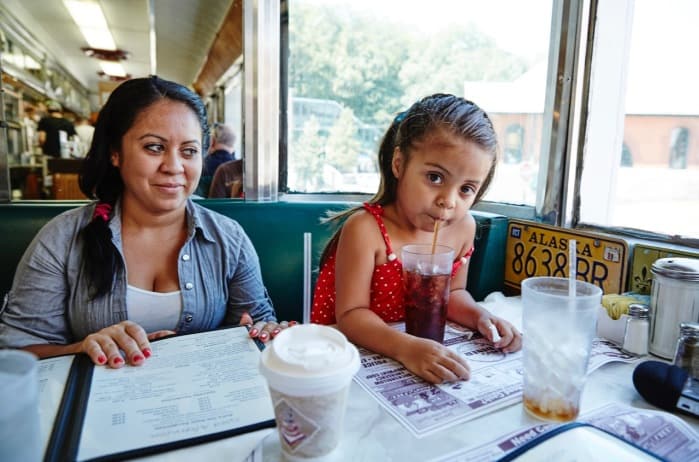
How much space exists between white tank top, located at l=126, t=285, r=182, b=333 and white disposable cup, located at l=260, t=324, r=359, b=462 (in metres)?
0.84

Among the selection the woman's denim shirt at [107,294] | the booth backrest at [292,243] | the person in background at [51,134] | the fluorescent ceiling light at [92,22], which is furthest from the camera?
the person in background at [51,134]

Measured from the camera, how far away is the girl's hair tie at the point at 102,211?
1.35 m

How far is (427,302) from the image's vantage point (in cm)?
103

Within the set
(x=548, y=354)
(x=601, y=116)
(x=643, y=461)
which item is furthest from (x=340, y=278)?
(x=601, y=116)

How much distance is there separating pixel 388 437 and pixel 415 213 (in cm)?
76

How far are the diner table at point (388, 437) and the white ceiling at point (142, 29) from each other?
3.47 m

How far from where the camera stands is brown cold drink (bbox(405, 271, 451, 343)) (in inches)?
40.1

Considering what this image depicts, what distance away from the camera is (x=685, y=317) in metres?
1.10

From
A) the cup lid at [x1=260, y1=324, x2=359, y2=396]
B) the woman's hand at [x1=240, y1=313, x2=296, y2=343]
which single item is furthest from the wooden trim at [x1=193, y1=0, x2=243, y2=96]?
the cup lid at [x1=260, y1=324, x2=359, y2=396]

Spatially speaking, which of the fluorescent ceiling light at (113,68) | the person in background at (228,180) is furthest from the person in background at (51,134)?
the person in background at (228,180)

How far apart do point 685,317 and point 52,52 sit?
1169cm

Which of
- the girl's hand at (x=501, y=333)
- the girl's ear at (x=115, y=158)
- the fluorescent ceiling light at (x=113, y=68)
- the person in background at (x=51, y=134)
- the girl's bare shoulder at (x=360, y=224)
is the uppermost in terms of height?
the fluorescent ceiling light at (x=113, y=68)

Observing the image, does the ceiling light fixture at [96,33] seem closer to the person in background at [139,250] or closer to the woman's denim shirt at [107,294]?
the person in background at [139,250]

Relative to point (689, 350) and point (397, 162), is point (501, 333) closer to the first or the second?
point (689, 350)
